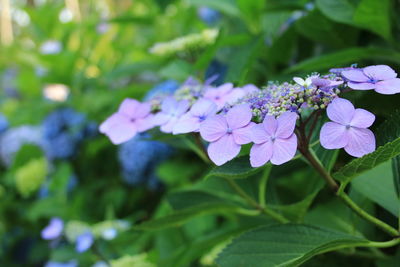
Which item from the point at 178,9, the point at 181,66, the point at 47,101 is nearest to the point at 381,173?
the point at 181,66

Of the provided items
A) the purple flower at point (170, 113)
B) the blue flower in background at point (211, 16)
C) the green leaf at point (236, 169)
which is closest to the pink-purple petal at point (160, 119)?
the purple flower at point (170, 113)

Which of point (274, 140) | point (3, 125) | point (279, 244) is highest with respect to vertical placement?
point (3, 125)

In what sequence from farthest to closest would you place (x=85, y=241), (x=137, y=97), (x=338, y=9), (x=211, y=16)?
(x=211, y=16) → (x=137, y=97) → (x=85, y=241) → (x=338, y=9)

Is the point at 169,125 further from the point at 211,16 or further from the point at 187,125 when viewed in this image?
the point at 211,16

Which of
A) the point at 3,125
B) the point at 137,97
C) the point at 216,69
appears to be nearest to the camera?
the point at 216,69

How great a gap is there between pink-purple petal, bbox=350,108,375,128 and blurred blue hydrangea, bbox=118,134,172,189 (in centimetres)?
88

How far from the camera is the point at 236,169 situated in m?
0.44

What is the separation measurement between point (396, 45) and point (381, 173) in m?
0.26

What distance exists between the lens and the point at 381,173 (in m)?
0.59

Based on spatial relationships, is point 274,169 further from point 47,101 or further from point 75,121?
point 47,101

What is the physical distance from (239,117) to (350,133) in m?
0.10

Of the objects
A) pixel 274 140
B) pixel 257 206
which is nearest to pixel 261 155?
pixel 274 140

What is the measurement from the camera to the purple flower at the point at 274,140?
39 cm

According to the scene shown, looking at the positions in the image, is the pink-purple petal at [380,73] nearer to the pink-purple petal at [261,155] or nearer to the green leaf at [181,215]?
the pink-purple petal at [261,155]
